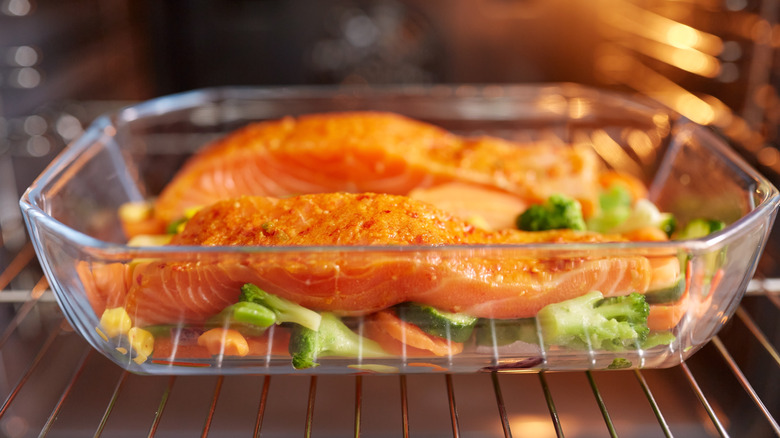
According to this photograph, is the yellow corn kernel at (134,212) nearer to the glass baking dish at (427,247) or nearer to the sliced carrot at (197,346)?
the glass baking dish at (427,247)

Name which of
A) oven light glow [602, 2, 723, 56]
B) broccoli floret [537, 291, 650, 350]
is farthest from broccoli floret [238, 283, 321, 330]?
oven light glow [602, 2, 723, 56]

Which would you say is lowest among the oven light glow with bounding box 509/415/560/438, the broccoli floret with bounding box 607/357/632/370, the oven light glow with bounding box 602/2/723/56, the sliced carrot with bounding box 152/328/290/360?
the oven light glow with bounding box 509/415/560/438

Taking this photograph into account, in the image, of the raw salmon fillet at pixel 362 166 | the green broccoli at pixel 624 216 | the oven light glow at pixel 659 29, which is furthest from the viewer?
the oven light glow at pixel 659 29

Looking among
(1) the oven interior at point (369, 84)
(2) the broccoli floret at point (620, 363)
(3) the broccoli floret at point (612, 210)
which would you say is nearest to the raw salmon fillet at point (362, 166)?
(3) the broccoli floret at point (612, 210)

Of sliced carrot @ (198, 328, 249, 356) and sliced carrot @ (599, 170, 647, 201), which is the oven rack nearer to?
sliced carrot @ (198, 328, 249, 356)

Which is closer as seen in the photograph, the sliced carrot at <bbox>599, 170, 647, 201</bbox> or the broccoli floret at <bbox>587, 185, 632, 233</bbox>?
the broccoli floret at <bbox>587, 185, 632, 233</bbox>

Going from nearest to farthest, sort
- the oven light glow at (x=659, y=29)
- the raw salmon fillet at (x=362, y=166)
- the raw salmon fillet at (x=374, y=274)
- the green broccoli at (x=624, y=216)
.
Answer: the raw salmon fillet at (x=374, y=274) < the green broccoli at (x=624, y=216) < the raw salmon fillet at (x=362, y=166) < the oven light glow at (x=659, y=29)

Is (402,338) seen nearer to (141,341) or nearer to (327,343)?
(327,343)

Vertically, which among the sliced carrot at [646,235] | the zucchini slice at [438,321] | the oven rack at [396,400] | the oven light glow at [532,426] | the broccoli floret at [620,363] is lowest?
the oven light glow at [532,426]
